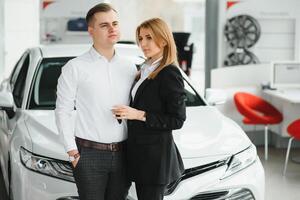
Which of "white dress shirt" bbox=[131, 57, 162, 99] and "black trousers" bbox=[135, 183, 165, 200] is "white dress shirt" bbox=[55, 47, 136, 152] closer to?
"white dress shirt" bbox=[131, 57, 162, 99]

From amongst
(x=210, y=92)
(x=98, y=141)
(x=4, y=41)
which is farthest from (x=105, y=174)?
(x=4, y=41)

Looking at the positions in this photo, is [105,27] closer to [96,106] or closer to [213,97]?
[96,106]

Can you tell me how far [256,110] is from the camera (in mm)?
6629

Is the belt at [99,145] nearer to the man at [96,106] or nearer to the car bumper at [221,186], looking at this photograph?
the man at [96,106]

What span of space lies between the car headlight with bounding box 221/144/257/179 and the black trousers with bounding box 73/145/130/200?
76 centimetres

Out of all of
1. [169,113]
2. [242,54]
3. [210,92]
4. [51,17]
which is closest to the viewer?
[169,113]

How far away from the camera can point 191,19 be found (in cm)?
1492

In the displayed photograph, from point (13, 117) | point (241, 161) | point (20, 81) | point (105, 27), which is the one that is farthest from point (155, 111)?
point (20, 81)

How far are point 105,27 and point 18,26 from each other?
8.03 metres

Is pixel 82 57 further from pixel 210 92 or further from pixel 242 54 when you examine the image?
pixel 242 54

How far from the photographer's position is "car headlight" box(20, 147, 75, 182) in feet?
9.15

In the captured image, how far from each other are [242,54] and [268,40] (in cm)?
42

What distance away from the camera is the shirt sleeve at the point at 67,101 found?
2.27 m

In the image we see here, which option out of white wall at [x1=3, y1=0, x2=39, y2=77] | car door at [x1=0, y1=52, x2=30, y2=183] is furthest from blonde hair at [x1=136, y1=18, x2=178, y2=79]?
white wall at [x1=3, y1=0, x2=39, y2=77]
